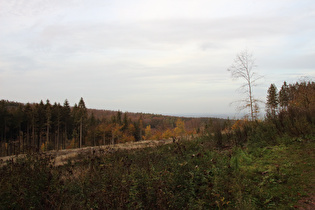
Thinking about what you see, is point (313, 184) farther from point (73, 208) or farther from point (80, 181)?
point (80, 181)

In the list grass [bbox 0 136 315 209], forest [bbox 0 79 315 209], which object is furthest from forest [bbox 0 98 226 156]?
grass [bbox 0 136 315 209]

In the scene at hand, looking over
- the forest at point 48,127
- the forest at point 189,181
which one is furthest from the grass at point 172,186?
the forest at point 48,127

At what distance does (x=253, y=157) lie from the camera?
20.4ft

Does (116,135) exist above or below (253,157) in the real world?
below

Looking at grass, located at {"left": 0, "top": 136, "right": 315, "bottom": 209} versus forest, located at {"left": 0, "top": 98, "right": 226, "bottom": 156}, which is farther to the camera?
forest, located at {"left": 0, "top": 98, "right": 226, "bottom": 156}

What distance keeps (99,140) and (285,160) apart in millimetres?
57718

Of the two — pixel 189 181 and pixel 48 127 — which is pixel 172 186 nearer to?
pixel 189 181

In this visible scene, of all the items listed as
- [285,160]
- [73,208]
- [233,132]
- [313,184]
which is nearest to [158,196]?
[73,208]

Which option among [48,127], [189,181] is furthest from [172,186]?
[48,127]

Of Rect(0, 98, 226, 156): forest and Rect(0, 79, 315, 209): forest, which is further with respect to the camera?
Rect(0, 98, 226, 156): forest

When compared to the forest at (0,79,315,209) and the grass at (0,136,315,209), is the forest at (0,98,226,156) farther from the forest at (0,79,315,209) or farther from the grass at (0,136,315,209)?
the grass at (0,136,315,209)

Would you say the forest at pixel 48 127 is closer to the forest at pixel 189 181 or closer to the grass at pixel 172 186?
the forest at pixel 189 181

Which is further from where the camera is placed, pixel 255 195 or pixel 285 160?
pixel 285 160

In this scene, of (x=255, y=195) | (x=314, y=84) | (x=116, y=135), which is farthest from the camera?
(x=116, y=135)
